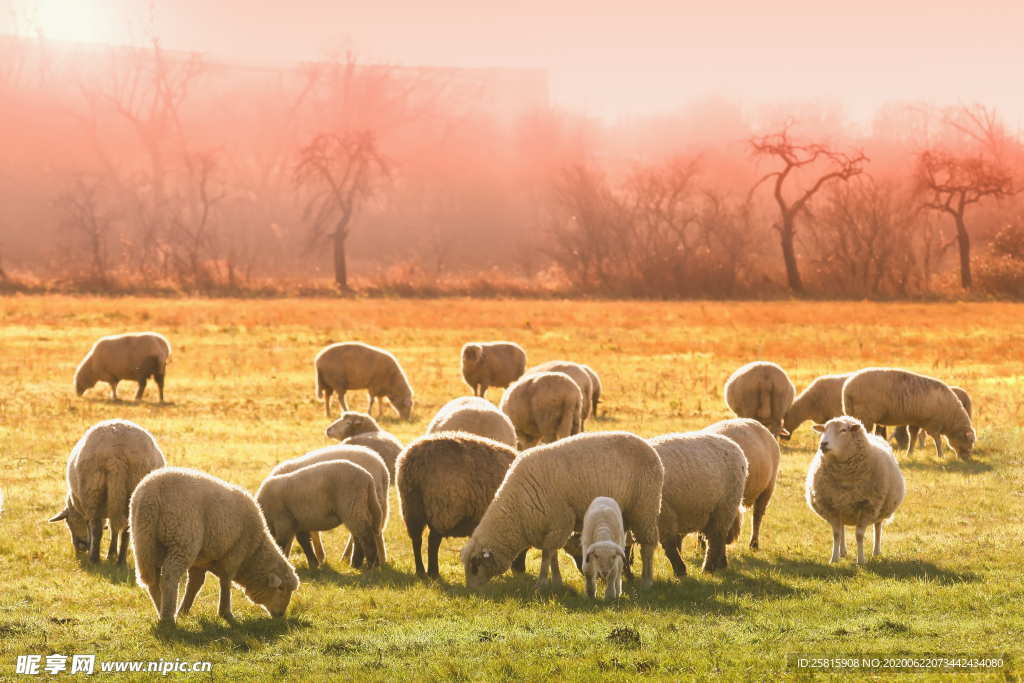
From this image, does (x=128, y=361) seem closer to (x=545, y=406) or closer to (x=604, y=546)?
(x=545, y=406)

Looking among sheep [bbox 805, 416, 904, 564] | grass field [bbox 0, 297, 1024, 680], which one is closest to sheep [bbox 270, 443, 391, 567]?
grass field [bbox 0, 297, 1024, 680]

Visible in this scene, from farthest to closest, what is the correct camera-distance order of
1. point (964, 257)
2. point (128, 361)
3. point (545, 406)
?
point (964, 257)
point (128, 361)
point (545, 406)

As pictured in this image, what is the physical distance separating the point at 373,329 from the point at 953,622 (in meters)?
35.0

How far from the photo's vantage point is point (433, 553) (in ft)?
39.7

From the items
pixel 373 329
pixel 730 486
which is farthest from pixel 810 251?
pixel 730 486

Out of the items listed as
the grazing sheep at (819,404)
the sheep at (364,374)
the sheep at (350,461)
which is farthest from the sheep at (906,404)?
the sheep at (350,461)

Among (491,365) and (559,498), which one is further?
(491,365)

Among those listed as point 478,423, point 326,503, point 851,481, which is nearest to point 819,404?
point 478,423

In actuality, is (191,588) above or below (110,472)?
below

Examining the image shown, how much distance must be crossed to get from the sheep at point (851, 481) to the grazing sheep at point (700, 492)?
926 millimetres

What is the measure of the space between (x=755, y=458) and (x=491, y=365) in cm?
1307

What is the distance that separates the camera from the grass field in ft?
30.0

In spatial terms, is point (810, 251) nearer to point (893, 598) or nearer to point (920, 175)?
point (920, 175)

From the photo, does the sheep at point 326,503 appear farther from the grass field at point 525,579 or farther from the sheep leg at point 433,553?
the sheep leg at point 433,553
